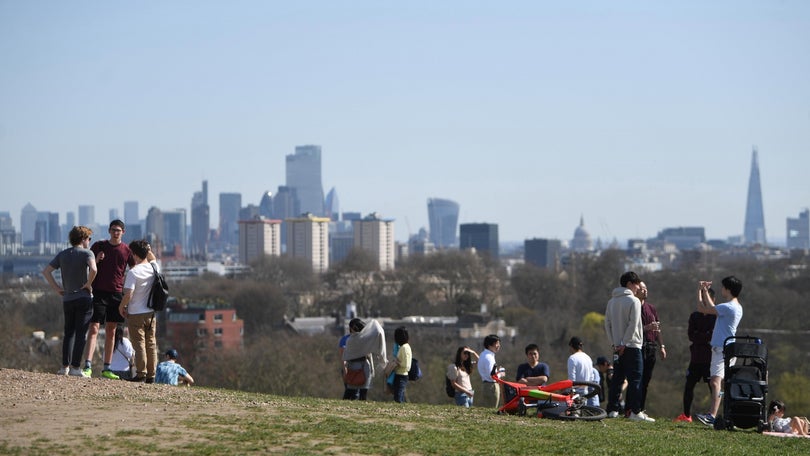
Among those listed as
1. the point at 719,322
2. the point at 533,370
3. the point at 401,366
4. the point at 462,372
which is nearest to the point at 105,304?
the point at 401,366

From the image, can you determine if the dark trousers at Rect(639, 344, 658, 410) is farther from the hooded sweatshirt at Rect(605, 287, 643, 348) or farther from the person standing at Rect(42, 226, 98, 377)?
the person standing at Rect(42, 226, 98, 377)

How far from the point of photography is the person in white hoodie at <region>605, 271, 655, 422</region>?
1570 cm

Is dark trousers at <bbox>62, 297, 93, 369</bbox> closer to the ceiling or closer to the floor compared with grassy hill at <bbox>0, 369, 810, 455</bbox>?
closer to the ceiling

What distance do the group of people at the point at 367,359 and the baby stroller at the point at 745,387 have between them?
4.95 meters

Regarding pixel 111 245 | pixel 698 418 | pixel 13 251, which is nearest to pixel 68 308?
pixel 111 245

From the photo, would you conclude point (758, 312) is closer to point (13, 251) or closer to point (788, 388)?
point (788, 388)

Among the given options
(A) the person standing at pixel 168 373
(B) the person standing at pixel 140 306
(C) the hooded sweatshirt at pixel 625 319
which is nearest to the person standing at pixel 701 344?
(C) the hooded sweatshirt at pixel 625 319

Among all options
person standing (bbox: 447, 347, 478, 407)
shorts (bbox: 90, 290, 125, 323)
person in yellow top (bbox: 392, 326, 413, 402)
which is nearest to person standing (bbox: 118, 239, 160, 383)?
shorts (bbox: 90, 290, 125, 323)

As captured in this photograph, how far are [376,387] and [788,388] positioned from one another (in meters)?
17.7

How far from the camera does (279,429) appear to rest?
43.2 feet

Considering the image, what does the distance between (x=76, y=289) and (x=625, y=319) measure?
6721mm

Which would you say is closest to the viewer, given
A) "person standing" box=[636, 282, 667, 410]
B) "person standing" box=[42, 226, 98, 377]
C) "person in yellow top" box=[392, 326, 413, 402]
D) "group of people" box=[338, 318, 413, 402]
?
"person standing" box=[636, 282, 667, 410]

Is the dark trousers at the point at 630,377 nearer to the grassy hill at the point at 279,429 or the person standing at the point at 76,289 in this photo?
the grassy hill at the point at 279,429

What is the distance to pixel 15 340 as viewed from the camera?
57.7 meters
